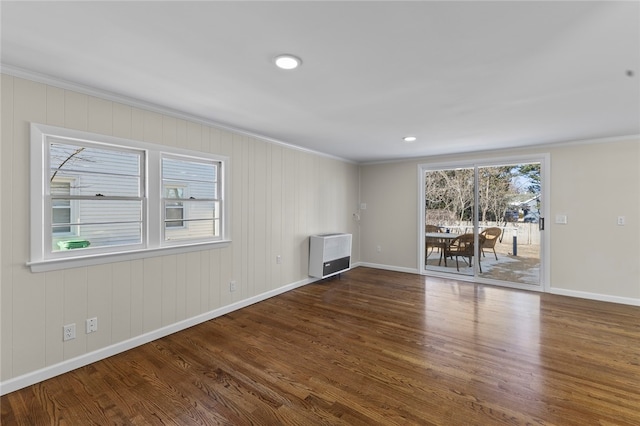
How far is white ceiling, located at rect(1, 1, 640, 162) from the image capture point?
1467 mm

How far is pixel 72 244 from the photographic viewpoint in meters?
2.43

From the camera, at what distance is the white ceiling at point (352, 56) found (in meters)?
1.47

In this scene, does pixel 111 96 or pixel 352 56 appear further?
pixel 111 96

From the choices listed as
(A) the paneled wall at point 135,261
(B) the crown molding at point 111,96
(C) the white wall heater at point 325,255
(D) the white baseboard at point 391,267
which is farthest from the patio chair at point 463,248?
(B) the crown molding at point 111,96

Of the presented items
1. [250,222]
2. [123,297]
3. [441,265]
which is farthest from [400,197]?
[123,297]

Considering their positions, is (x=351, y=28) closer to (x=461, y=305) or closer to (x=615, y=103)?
(x=615, y=103)

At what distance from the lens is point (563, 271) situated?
435cm

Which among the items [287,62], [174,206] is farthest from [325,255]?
[287,62]

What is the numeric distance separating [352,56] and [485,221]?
4277mm

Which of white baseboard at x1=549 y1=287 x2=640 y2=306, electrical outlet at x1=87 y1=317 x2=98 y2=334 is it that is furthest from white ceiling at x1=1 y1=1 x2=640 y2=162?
white baseboard at x1=549 y1=287 x2=640 y2=306

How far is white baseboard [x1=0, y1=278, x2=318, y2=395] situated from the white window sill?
2.48 feet

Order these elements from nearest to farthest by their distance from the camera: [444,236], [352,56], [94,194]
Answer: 1. [352,56]
2. [94,194]
3. [444,236]

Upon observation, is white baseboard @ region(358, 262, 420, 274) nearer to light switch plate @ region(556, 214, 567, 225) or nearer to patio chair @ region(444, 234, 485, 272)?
patio chair @ region(444, 234, 485, 272)

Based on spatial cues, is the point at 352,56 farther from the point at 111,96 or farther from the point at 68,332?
the point at 68,332
